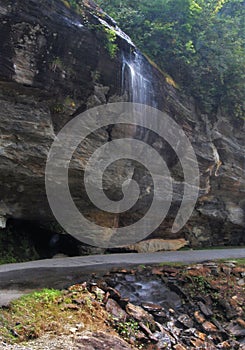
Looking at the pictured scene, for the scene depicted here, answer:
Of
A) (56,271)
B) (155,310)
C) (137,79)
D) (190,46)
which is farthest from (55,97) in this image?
(190,46)

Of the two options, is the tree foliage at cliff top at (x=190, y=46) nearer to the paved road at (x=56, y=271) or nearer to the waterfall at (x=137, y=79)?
the waterfall at (x=137, y=79)

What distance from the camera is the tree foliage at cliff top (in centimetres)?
1323

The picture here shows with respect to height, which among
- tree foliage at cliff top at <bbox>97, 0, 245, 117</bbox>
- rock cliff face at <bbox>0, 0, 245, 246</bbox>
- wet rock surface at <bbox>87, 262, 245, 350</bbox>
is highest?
tree foliage at cliff top at <bbox>97, 0, 245, 117</bbox>

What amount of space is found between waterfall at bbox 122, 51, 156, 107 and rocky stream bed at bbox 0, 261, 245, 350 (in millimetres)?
→ 4779

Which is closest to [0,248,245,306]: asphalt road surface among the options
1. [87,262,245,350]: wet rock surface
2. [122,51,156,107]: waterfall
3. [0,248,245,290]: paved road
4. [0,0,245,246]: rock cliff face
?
[0,248,245,290]: paved road

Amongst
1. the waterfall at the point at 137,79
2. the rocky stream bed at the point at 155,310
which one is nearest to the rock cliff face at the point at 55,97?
the waterfall at the point at 137,79

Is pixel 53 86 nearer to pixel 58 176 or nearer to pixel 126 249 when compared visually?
pixel 58 176

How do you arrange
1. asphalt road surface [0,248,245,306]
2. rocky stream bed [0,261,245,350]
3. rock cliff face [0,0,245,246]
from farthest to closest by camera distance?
rock cliff face [0,0,245,246]
asphalt road surface [0,248,245,306]
rocky stream bed [0,261,245,350]

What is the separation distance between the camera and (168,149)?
39.3 feet

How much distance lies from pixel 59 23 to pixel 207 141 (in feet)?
21.1

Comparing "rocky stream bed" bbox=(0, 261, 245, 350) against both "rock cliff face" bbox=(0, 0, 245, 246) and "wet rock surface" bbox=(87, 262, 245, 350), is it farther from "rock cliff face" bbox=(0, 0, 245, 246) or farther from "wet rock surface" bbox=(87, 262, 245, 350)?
"rock cliff face" bbox=(0, 0, 245, 246)

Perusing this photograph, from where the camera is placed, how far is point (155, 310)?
263 inches

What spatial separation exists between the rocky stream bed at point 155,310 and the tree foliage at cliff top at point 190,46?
6812 mm

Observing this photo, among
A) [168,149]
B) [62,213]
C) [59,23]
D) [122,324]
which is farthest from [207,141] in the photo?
[122,324]
